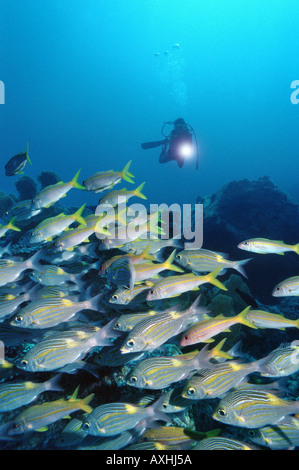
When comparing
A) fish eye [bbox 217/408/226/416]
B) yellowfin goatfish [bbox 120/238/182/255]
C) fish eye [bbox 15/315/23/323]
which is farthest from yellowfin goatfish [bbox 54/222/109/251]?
fish eye [bbox 217/408/226/416]

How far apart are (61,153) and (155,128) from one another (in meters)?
59.6

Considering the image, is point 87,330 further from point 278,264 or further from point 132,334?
point 278,264

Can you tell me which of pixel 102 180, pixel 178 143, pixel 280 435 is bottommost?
pixel 280 435

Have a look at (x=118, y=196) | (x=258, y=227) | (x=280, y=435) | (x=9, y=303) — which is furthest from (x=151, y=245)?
(x=258, y=227)

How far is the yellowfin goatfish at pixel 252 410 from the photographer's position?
218cm

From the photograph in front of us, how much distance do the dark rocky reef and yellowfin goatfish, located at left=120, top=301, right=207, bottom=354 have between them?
776cm

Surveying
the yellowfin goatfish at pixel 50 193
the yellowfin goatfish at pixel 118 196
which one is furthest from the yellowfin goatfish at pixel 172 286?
the yellowfin goatfish at pixel 50 193

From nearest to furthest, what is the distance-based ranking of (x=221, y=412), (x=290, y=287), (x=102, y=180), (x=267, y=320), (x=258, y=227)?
1. (x=221, y=412)
2. (x=267, y=320)
3. (x=290, y=287)
4. (x=102, y=180)
5. (x=258, y=227)

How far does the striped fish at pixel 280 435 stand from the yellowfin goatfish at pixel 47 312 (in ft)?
6.64

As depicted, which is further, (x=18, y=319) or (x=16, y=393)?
(x=18, y=319)

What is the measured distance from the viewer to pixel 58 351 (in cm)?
242

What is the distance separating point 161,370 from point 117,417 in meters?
0.57

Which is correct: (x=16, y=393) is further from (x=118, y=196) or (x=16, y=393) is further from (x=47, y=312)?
(x=118, y=196)

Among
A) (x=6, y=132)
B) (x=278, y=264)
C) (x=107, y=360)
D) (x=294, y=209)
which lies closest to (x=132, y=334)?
(x=107, y=360)
